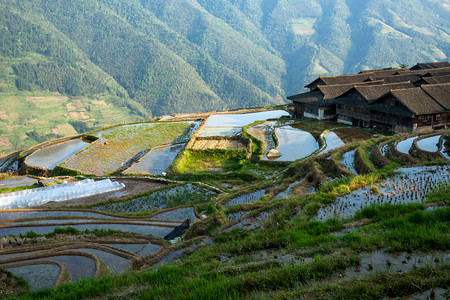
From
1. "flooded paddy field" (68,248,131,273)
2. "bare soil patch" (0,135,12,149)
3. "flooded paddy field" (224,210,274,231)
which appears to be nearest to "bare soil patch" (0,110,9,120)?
"bare soil patch" (0,135,12,149)

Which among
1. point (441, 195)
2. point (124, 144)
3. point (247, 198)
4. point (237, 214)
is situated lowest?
point (124, 144)

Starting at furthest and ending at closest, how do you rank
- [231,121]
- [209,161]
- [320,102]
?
[231,121] → [320,102] → [209,161]

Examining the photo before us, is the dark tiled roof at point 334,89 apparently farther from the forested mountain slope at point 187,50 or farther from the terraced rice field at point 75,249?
the forested mountain slope at point 187,50

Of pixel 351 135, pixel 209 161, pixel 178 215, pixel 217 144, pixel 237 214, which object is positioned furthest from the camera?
pixel 217 144

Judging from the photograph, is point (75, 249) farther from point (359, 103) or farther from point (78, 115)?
point (78, 115)

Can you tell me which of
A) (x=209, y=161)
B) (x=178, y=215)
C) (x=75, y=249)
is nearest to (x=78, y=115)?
(x=209, y=161)

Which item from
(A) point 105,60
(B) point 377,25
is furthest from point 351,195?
(B) point 377,25

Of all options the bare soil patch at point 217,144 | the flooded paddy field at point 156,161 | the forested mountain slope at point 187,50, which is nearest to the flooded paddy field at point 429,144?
the bare soil patch at point 217,144

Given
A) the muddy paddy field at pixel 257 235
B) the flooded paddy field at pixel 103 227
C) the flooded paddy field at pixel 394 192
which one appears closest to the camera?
the muddy paddy field at pixel 257 235
